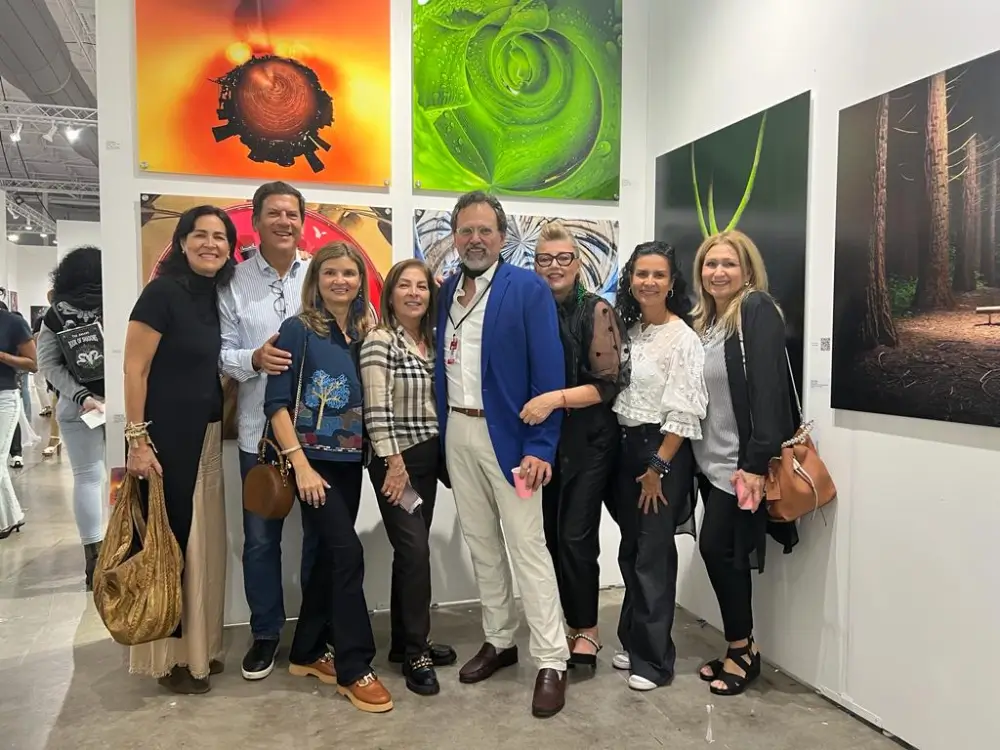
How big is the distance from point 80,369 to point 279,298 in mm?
1423

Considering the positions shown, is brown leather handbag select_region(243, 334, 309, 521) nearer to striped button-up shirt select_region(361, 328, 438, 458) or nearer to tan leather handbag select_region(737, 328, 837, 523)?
striped button-up shirt select_region(361, 328, 438, 458)

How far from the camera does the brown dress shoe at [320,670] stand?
107 inches

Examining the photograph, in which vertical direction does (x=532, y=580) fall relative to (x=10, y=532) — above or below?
above

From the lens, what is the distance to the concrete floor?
2307 millimetres

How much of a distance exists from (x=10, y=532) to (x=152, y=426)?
325cm

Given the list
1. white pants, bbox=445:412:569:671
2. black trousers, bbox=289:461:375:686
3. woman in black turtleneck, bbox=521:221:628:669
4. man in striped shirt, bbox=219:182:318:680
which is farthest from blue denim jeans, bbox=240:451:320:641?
woman in black turtleneck, bbox=521:221:628:669

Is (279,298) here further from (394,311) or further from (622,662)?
(622,662)

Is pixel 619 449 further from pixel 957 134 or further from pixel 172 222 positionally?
pixel 172 222

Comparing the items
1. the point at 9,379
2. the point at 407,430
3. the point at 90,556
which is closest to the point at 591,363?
the point at 407,430

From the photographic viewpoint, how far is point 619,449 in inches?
108

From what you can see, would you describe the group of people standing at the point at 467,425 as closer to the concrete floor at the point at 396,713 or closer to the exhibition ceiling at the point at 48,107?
the concrete floor at the point at 396,713

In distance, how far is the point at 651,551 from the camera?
2.66 metres

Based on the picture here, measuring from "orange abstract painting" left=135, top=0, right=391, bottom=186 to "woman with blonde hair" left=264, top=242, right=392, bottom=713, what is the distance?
1.03 meters

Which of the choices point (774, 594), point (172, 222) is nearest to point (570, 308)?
point (774, 594)
